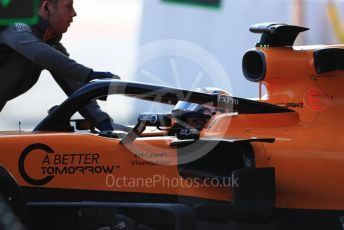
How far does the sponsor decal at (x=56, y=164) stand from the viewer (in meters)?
3.80

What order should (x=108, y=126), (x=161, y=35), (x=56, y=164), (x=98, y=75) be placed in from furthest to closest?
(x=161, y=35) < (x=108, y=126) < (x=98, y=75) < (x=56, y=164)

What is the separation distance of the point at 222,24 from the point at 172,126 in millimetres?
5585

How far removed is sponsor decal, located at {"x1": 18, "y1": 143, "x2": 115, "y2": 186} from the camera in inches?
150

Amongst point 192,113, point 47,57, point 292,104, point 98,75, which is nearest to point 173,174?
point 192,113

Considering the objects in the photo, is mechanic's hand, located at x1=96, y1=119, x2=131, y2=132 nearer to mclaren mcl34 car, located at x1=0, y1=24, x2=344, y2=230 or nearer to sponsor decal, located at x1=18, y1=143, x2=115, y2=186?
mclaren mcl34 car, located at x1=0, y1=24, x2=344, y2=230

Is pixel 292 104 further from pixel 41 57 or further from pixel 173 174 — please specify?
pixel 41 57

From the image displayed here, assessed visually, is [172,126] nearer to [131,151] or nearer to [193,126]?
[193,126]

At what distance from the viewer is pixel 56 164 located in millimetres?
3809

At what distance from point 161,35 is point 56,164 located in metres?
5.76

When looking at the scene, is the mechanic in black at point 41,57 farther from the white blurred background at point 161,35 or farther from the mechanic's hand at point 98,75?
the white blurred background at point 161,35

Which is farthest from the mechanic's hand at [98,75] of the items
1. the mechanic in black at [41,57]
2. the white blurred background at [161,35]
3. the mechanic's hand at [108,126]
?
the white blurred background at [161,35]

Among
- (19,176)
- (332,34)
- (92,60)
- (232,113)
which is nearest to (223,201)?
(232,113)

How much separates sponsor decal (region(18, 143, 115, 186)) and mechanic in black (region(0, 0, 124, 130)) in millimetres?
540

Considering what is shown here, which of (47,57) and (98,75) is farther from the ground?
(47,57)
